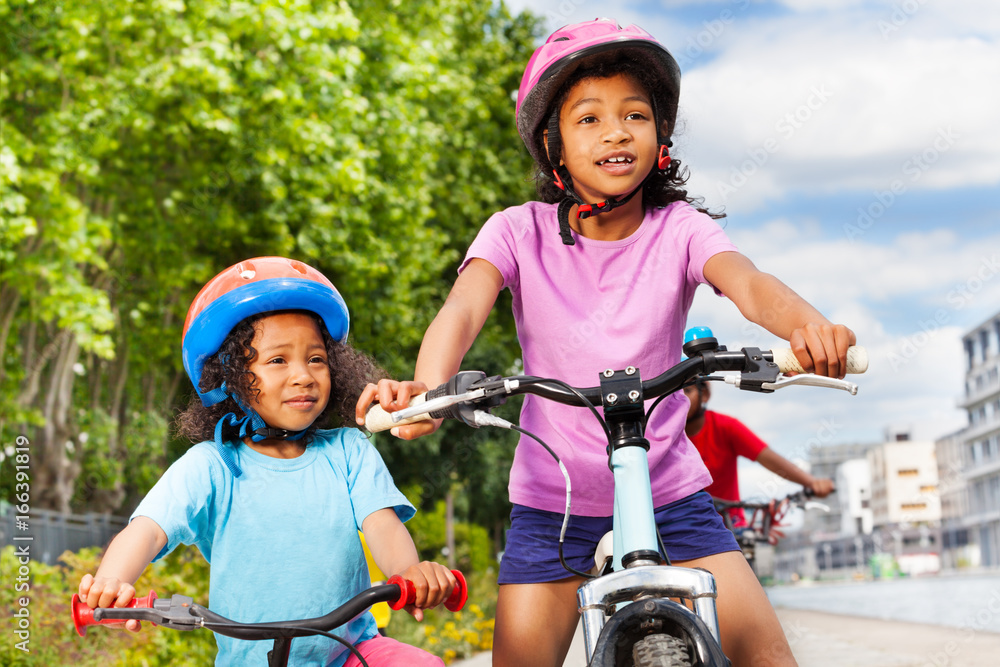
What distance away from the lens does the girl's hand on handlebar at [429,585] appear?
223 cm

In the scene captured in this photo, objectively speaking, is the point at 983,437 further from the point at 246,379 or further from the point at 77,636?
the point at 246,379

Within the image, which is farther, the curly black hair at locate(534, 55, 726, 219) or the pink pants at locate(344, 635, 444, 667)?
the curly black hair at locate(534, 55, 726, 219)

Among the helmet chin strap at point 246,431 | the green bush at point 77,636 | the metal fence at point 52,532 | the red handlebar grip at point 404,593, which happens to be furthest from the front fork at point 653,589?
the metal fence at point 52,532

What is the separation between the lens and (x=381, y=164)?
49.7 feet

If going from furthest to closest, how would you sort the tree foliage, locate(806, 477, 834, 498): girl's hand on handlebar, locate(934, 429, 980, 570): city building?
locate(934, 429, 980, 570): city building, the tree foliage, locate(806, 477, 834, 498): girl's hand on handlebar

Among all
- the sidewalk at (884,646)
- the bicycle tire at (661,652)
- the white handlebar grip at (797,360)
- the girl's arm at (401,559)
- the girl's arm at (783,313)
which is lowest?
the sidewalk at (884,646)

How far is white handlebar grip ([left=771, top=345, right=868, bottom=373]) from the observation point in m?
2.07

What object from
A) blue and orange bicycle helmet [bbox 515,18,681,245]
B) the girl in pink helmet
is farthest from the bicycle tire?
blue and orange bicycle helmet [bbox 515,18,681,245]

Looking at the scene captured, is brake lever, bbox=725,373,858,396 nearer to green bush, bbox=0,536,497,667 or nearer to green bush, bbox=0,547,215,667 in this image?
green bush, bbox=0,536,497,667

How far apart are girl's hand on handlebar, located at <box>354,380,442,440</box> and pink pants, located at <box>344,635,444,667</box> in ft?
2.11

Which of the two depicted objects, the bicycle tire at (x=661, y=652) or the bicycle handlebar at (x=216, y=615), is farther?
the bicycle handlebar at (x=216, y=615)

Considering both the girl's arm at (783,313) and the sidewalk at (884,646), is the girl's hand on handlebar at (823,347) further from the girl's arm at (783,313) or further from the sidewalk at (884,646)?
the sidewalk at (884,646)

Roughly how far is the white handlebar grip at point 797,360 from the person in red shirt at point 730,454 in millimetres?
4879

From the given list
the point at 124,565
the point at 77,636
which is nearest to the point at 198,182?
the point at 77,636
